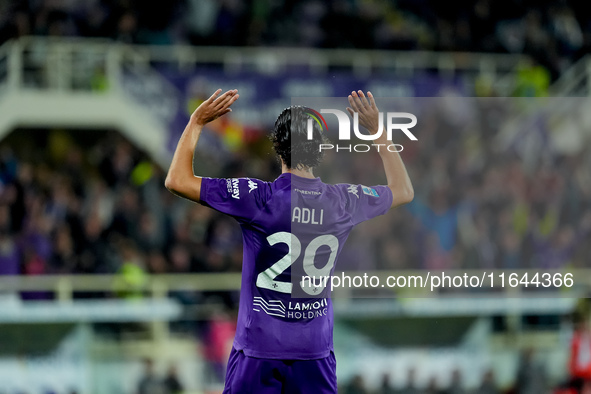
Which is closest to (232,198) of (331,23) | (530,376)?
(530,376)

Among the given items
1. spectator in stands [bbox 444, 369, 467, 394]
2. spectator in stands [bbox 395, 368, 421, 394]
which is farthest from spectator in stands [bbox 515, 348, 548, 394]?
spectator in stands [bbox 395, 368, 421, 394]

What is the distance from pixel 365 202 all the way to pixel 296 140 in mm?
520

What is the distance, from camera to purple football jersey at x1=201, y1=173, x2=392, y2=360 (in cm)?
405

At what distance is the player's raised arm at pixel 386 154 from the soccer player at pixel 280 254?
43 cm

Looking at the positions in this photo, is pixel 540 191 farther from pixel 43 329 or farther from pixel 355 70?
pixel 43 329

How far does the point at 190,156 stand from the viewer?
13.1ft

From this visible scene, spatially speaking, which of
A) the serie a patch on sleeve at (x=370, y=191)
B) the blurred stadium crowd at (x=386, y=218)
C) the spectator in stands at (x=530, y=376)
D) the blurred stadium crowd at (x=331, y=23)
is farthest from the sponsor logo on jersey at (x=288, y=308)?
the blurred stadium crowd at (x=331, y=23)

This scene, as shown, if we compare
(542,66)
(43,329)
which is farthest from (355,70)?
(43,329)

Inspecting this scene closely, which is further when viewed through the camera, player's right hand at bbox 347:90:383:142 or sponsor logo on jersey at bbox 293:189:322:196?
player's right hand at bbox 347:90:383:142

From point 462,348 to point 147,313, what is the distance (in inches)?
140

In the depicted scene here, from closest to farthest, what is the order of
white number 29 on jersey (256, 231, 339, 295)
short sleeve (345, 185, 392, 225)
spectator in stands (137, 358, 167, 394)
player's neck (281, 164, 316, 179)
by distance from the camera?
white number 29 on jersey (256, 231, 339, 295) < player's neck (281, 164, 316, 179) < short sleeve (345, 185, 392, 225) < spectator in stands (137, 358, 167, 394)

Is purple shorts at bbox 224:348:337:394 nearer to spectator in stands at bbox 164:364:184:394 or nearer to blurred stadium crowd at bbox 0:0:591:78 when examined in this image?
spectator in stands at bbox 164:364:184:394

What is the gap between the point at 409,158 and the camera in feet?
32.7

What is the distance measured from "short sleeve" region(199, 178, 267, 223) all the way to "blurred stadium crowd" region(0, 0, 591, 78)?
30.0 ft
